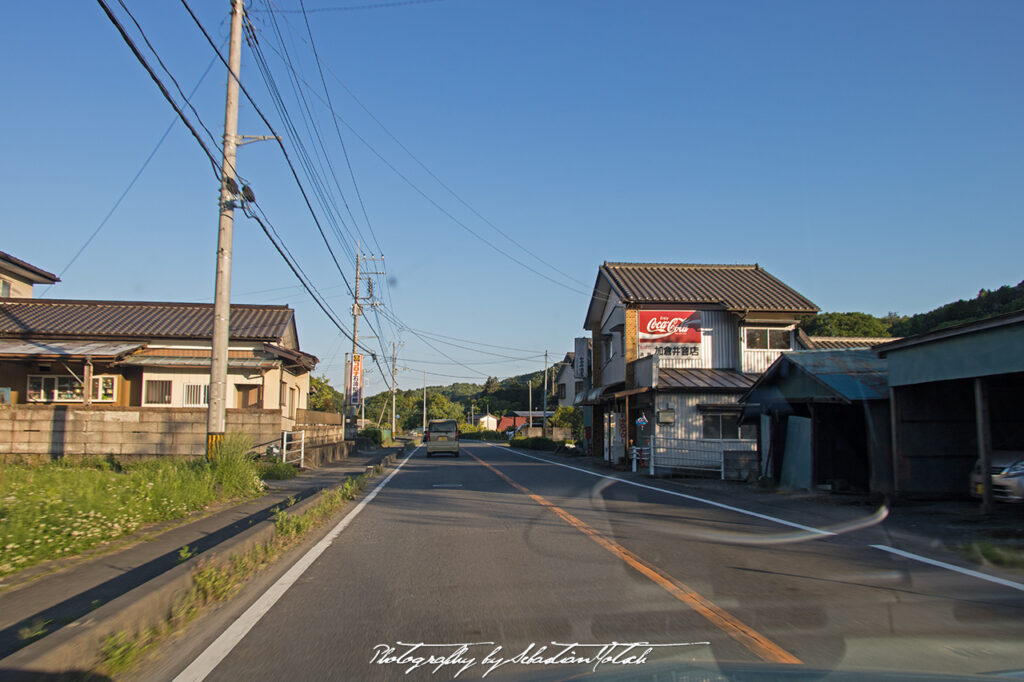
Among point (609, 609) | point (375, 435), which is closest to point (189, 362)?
point (609, 609)

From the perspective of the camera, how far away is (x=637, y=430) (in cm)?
3200

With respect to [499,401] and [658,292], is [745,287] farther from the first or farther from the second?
[499,401]

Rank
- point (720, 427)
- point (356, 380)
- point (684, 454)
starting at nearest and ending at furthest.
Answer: point (684, 454) → point (720, 427) → point (356, 380)

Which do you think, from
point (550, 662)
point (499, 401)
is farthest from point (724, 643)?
point (499, 401)

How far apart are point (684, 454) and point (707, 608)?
806 inches

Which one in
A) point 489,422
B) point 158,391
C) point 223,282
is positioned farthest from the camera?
point 489,422

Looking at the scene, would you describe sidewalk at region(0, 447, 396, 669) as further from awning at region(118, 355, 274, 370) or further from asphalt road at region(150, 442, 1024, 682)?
awning at region(118, 355, 274, 370)

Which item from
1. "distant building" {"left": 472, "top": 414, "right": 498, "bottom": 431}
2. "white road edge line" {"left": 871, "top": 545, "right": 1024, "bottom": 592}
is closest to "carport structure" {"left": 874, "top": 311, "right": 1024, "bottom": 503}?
"white road edge line" {"left": 871, "top": 545, "right": 1024, "bottom": 592}

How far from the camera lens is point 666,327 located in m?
30.7

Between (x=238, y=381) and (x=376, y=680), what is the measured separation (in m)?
25.2

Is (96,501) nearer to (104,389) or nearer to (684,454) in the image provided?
(104,389)

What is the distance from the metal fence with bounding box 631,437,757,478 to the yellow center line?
49.5 feet

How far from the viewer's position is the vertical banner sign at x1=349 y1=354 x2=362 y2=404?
137ft

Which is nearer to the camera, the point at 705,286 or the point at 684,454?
the point at 684,454
